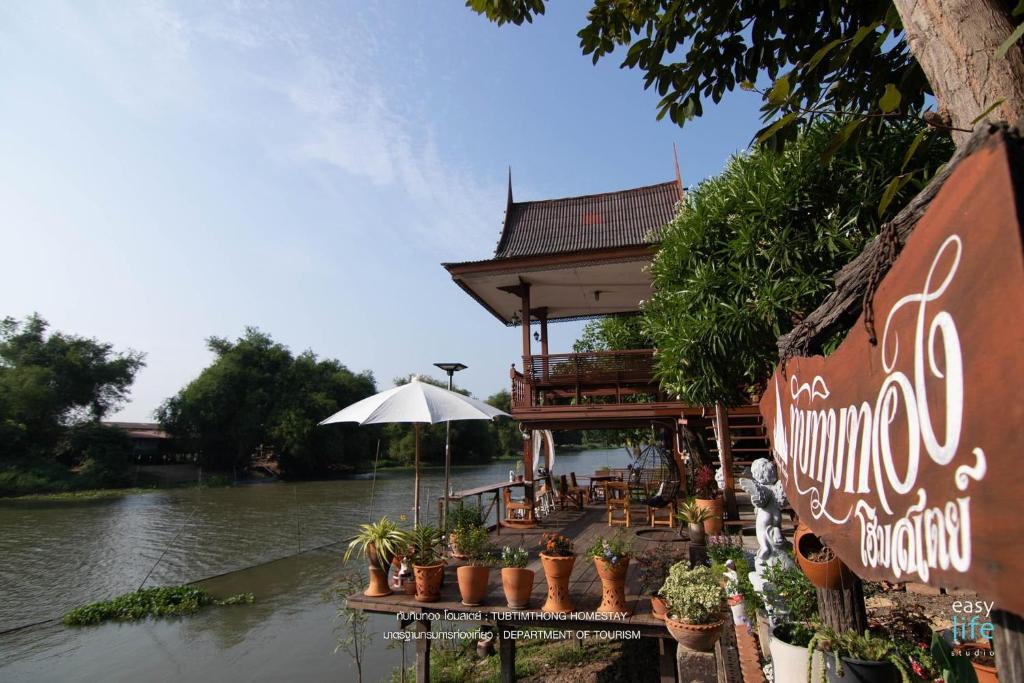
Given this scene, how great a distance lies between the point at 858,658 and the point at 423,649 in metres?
4.32

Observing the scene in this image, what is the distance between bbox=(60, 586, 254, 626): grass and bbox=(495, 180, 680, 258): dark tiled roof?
9757 mm

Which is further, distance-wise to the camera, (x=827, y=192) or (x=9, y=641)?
(x=9, y=641)

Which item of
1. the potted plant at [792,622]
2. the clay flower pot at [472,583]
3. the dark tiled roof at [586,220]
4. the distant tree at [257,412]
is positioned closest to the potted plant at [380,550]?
the clay flower pot at [472,583]

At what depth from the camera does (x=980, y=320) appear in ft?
2.61

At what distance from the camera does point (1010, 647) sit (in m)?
1.08

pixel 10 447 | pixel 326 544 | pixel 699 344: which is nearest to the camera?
pixel 699 344

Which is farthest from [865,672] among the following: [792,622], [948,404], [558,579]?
[558,579]

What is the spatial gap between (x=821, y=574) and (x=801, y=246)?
1904mm

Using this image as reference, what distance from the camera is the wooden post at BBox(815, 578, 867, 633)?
2.66 meters

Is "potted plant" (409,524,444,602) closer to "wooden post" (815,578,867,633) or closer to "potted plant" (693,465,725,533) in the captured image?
"wooden post" (815,578,867,633)

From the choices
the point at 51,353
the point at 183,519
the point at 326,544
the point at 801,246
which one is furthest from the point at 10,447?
the point at 801,246

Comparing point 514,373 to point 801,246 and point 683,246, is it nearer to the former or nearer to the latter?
point 683,246

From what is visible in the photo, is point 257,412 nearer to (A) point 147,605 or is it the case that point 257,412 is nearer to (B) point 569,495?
(A) point 147,605

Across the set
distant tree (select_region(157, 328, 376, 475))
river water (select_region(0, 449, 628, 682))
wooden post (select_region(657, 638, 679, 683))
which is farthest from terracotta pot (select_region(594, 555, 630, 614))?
distant tree (select_region(157, 328, 376, 475))
